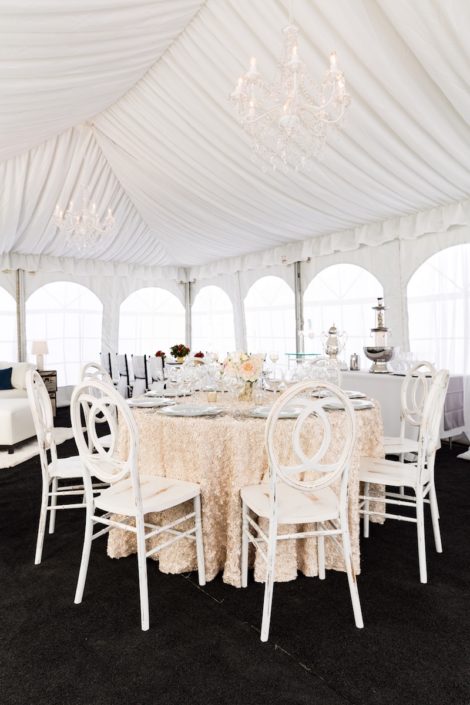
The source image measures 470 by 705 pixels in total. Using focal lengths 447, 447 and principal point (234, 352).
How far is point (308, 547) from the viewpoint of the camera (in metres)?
2.47

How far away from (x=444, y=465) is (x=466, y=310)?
6.60 ft

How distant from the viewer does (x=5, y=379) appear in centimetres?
723

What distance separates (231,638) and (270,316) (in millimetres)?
7065

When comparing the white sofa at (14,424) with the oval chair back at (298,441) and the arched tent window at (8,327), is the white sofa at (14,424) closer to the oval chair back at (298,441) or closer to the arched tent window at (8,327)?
the arched tent window at (8,327)

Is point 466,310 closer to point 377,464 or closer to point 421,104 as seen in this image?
point 421,104

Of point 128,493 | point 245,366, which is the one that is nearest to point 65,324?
point 245,366

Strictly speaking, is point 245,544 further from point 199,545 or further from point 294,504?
point 294,504

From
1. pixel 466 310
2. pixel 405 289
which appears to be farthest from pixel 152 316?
pixel 466 310

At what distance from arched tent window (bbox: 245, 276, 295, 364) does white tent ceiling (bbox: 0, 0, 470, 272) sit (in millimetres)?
1272

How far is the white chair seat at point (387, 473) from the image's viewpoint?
8.12ft

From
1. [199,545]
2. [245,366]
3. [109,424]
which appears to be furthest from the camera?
[245,366]

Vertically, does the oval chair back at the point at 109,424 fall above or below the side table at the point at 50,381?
above

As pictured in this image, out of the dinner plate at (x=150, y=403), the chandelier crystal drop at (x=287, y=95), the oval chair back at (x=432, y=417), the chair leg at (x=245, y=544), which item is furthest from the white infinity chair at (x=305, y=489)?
the chandelier crystal drop at (x=287, y=95)

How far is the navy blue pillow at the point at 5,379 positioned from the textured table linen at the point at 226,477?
5.59 metres
